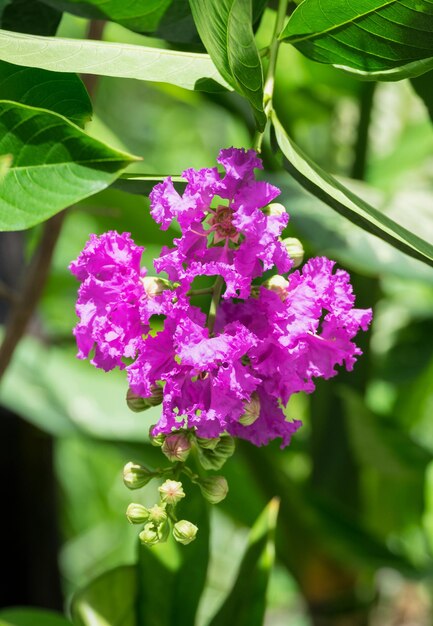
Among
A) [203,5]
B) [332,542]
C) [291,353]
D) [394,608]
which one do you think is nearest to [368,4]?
[203,5]

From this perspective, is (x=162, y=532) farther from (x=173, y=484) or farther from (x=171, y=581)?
(x=171, y=581)

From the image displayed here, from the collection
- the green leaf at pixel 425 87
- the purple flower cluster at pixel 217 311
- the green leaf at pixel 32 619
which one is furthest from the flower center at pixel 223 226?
the green leaf at pixel 32 619

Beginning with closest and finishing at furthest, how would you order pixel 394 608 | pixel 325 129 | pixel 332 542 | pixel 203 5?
pixel 203 5 < pixel 332 542 < pixel 325 129 < pixel 394 608

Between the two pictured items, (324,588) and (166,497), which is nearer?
(166,497)

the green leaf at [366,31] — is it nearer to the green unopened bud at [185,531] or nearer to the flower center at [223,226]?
the flower center at [223,226]

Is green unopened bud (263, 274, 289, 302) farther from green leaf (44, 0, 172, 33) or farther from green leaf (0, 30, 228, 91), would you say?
green leaf (44, 0, 172, 33)

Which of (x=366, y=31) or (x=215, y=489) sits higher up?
(x=366, y=31)

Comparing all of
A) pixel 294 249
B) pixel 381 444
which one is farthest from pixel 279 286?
pixel 381 444

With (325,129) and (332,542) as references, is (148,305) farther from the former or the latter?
(325,129)
